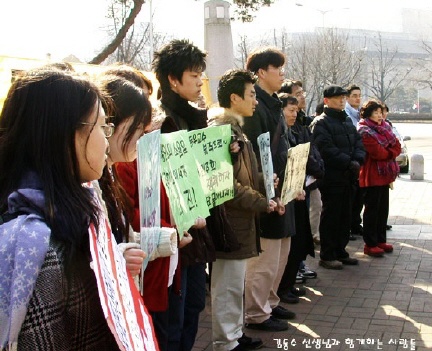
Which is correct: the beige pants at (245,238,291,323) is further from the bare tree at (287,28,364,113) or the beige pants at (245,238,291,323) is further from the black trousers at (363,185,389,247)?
the bare tree at (287,28,364,113)

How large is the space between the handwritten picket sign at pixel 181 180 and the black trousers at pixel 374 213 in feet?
13.8

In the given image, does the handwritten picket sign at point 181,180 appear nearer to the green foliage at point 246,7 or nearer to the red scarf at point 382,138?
the red scarf at point 382,138

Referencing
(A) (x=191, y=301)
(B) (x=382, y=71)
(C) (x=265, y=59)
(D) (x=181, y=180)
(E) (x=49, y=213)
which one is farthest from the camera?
(B) (x=382, y=71)

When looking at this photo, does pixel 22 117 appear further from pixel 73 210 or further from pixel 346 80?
pixel 346 80

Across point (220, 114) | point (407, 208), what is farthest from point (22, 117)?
point (407, 208)

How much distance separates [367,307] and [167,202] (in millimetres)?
2873

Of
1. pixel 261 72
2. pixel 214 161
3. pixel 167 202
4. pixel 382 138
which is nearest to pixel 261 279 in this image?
pixel 214 161

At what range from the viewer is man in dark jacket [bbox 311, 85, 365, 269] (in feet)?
20.6

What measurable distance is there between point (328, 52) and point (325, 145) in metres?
32.0

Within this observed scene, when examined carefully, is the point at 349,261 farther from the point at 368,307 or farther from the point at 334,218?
the point at 368,307

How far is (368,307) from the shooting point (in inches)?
203

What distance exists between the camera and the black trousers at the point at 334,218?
6.38m

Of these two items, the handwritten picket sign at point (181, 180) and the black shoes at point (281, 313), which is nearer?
the handwritten picket sign at point (181, 180)

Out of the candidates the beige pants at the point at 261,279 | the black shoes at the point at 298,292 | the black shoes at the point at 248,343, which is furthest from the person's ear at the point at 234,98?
the black shoes at the point at 298,292
